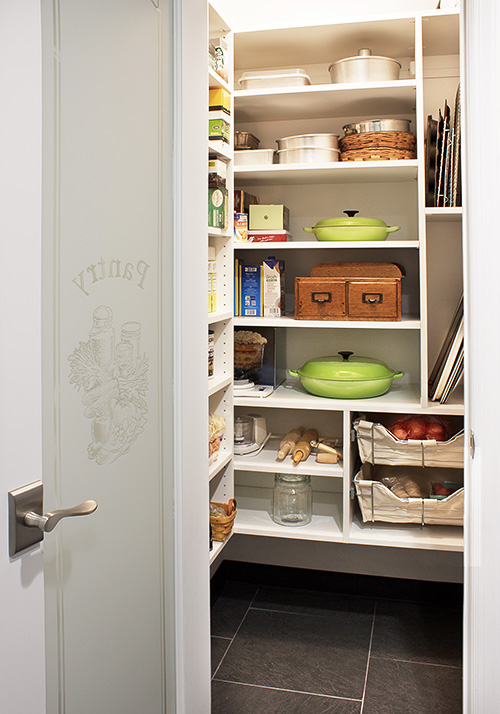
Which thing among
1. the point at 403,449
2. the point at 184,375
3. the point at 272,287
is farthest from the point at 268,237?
the point at 184,375

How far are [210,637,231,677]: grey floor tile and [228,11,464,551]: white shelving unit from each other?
1.32 feet

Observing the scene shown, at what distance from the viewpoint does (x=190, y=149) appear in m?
1.64

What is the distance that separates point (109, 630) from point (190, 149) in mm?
1128

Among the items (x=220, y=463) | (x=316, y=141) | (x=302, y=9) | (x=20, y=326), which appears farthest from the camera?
(x=302, y=9)

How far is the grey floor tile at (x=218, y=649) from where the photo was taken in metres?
2.32

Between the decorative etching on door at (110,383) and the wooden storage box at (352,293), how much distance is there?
1.14m

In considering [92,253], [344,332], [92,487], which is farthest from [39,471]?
[344,332]

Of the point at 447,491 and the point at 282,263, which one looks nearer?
the point at 447,491

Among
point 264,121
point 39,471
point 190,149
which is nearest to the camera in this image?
point 39,471

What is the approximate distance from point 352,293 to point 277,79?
0.83m

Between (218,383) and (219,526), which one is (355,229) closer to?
(218,383)

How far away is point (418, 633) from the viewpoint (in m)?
2.52

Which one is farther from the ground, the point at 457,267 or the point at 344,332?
the point at 457,267

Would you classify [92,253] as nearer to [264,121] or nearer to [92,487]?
[92,487]
